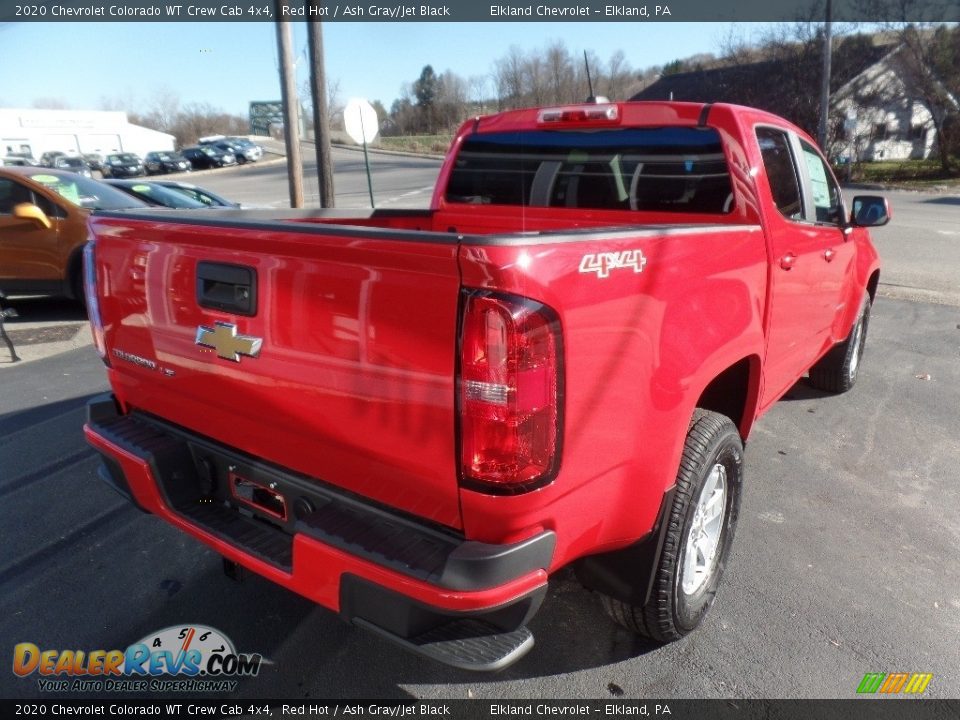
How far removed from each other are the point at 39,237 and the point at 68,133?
217 feet

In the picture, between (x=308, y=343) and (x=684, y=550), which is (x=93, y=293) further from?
(x=684, y=550)

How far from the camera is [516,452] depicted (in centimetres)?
172

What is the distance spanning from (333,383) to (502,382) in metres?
0.53

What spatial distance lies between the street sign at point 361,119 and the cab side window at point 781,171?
8.70 metres

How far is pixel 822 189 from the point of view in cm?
399

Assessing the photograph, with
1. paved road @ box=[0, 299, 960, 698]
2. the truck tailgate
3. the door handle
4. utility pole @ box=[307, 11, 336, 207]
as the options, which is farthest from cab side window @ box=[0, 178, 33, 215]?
the door handle

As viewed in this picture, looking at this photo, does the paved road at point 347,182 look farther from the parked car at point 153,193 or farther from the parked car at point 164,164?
the parked car at point 153,193

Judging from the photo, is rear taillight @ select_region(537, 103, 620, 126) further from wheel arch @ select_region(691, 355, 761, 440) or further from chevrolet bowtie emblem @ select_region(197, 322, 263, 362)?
chevrolet bowtie emblem @ select_region(197, 322, 263, 362)

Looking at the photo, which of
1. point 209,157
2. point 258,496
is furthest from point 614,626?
point 209,157

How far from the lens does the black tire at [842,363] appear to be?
4992 mm

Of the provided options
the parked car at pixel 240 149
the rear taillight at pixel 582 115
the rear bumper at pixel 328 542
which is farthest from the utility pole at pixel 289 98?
the parked car at pixel 240 149

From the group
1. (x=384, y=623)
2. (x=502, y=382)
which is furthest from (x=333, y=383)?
(x=384, y=623)

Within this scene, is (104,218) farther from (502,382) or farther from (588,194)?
(588,194)

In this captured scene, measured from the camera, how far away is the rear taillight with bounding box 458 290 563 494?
1651 mm
